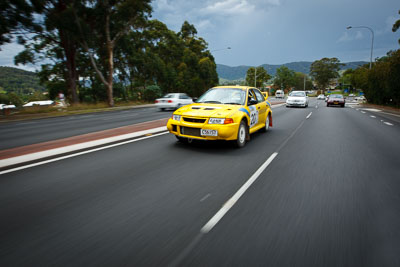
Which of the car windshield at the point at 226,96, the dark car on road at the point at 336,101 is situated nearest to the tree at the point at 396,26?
the dark car on road at the point at 336,101

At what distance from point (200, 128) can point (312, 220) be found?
3.72 metres

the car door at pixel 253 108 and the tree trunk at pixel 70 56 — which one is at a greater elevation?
the tree trunk at pixel 70 56

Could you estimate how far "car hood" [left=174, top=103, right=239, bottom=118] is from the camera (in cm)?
660

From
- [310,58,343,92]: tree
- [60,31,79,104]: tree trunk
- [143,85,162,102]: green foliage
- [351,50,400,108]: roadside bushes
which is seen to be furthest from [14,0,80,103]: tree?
[310,58,343,92]: tree

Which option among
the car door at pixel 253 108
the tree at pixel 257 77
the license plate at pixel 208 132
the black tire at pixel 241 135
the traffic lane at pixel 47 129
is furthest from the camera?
the tree at pixel 257 77

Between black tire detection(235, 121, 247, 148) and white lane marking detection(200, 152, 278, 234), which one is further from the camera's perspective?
black tire detection(235, 121, 247, 148)

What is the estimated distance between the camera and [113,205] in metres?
3.55

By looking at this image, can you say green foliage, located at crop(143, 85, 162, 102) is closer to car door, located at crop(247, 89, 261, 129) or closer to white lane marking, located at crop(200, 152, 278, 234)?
car door, located at crop(247, 89, 261, 129)

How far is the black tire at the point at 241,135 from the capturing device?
6977mm

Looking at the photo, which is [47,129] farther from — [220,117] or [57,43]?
[57,43]

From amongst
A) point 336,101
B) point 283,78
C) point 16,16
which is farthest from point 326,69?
point 16,16

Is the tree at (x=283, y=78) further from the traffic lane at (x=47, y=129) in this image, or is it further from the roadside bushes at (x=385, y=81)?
the traffic lane at (x=47, y=129)

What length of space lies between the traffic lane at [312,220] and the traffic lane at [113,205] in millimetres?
349

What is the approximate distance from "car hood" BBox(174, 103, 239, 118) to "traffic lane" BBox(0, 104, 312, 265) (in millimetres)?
999
